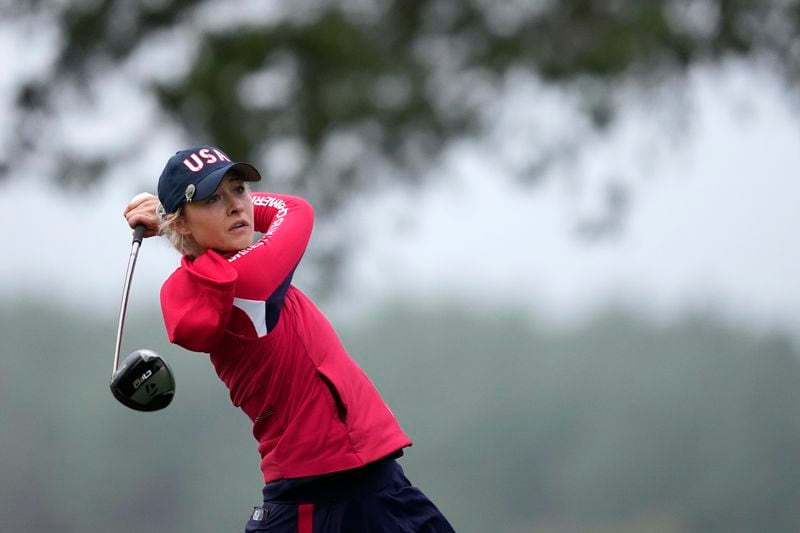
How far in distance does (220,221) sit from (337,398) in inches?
21.8

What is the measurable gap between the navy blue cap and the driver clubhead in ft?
1.31

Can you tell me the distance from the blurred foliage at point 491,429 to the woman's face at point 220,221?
6465 millimetres

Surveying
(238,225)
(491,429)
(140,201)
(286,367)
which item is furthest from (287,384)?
(491,429)

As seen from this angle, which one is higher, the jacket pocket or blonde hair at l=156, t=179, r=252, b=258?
blonde hair at l=156, t=179, r=252, b=258

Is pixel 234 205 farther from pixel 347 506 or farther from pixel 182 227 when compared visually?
pixel 347 506

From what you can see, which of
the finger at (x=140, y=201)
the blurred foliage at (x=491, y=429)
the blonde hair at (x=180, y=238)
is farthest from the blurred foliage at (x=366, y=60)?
the blonde hair at (x=180, y=238)

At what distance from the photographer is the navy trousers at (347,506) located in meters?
3.51

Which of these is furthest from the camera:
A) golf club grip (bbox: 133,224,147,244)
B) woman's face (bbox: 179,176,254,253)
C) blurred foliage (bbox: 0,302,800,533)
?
blurred foliage (bbox: 0,302,800,533)

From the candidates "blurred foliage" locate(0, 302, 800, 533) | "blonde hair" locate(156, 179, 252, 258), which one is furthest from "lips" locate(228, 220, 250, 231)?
"blurred foliage" locate(0, 302, 800, 533)

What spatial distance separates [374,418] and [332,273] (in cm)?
518

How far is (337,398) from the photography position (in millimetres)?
3518

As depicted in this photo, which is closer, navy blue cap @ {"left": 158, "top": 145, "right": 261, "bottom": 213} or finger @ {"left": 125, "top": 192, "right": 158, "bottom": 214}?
navy blue cap @ {"left": 158, "top": 145, "right": 261, "bottom": 213}

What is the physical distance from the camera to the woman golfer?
3451 millimetres

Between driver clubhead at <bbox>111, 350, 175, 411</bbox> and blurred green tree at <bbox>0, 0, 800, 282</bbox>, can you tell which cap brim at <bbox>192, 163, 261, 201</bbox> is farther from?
blurred green tree at <bbox>0, 0, 800, 282</bbox>
